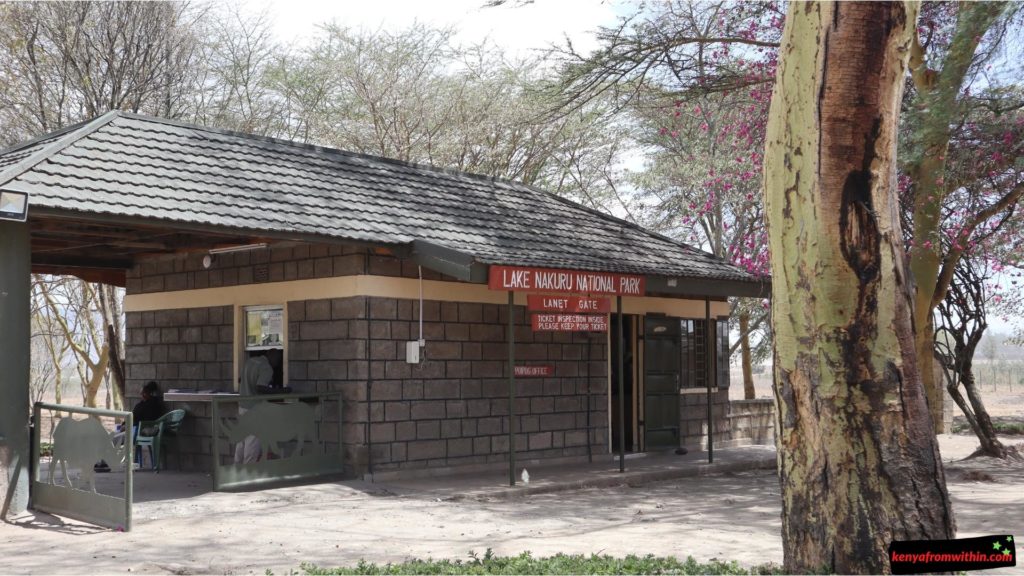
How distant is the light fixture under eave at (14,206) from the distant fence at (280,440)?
9.03 feet

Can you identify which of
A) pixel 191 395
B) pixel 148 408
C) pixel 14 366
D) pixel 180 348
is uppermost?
pixel 180 348

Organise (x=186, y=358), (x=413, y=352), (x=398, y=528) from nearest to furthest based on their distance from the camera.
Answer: (x=398, y=528) → (x=413, y=352) → (x=186, y=358)

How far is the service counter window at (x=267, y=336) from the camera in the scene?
A: 1279 cm

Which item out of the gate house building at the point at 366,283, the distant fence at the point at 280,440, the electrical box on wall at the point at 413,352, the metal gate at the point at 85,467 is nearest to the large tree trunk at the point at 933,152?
the gate house building at the point at 366,283

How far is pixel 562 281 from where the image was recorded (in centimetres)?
1195

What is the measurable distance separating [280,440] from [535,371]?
378 centimetres

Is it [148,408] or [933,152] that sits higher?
[933,152]

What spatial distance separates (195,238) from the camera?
496 inches

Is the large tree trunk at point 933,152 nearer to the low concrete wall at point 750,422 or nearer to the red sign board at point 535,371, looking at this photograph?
the low concrete wall at point 750,422

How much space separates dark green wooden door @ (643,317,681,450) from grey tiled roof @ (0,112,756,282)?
4.01 feet

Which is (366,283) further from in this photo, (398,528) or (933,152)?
(933,152)

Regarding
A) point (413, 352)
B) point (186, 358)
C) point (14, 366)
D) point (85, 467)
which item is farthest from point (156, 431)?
point (14, 366)

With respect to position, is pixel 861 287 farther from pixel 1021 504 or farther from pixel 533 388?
pixel 533 388

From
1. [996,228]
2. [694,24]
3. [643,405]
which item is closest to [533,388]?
[643,405]
